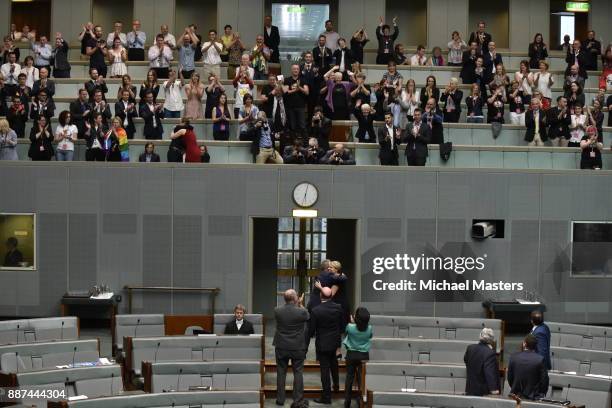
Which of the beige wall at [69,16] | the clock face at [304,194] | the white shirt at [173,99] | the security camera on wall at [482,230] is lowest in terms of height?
the security camera on wall at [482,230]

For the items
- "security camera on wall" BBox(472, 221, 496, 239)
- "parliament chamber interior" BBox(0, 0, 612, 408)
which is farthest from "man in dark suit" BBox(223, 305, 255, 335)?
"security camera on wall" BBox(472, 221, 496, 239)

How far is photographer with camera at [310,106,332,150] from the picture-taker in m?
26.5

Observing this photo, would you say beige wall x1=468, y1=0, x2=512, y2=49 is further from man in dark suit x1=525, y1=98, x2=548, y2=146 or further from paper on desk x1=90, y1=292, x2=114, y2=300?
paper on desk x1=90, y1=292, x2=114, y2=300

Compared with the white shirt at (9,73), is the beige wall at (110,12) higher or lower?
higher

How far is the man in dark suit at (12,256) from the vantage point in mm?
26219

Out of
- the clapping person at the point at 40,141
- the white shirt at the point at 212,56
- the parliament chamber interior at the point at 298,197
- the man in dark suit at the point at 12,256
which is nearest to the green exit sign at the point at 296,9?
the parliament chamber interior at the point at 298,197

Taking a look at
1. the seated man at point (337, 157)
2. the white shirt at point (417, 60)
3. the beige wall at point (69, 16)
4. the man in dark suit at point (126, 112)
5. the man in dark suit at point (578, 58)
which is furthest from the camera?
the beige wall at point (69, 16)

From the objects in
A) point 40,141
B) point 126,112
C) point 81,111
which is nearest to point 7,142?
point 40,141

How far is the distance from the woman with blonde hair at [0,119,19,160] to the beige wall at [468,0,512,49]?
14735 millimetres

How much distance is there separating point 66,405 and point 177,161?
39.8 ft

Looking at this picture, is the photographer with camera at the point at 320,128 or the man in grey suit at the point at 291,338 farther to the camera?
the photographer with camera at the point at 320,128

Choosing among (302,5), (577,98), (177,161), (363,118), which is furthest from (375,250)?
(302,5)

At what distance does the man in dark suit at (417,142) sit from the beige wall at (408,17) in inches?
350

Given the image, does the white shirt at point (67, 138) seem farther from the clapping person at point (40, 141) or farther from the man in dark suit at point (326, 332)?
the man in dark suit at point (326, 332)
